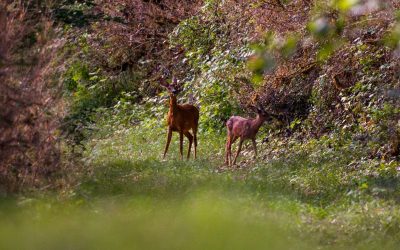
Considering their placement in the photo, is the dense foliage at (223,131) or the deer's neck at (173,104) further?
the deer's neck at (173,104)

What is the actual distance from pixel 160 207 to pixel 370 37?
625 cm

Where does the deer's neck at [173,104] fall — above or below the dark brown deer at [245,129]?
above

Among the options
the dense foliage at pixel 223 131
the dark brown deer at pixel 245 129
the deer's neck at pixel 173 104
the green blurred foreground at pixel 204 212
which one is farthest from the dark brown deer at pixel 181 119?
the green blurred foreground at pixel 204 212

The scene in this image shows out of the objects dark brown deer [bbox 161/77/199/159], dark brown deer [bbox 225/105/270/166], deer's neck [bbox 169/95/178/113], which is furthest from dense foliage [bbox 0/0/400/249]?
deer's neck [bbox 169/95/178/113]

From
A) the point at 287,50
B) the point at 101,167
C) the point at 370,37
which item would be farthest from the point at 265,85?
the point at 287,50

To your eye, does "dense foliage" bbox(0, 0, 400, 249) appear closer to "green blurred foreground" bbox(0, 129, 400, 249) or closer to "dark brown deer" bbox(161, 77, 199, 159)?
"green blurred foreground" bbox(0, 129, 400, 249)

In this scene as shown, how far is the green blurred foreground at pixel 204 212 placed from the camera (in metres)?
9.18

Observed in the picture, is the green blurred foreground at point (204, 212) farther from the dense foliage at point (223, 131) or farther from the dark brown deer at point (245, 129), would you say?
the dark brown deer at point (245, 129)

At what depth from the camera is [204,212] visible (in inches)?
405

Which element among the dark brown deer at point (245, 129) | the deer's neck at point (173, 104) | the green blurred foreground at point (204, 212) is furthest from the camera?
the deer's neck at point (173, 104)

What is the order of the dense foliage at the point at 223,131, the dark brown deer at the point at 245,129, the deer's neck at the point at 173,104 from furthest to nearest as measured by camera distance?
the deer's neck at the point at 173,104 < the dark brown deer at the point at 245,129 < the dense foliage at the point at 223,131

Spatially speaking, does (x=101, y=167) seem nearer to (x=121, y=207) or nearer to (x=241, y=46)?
(x=121, y=207)

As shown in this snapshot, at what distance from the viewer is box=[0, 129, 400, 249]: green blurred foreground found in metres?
9.18

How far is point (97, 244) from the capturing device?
348 inches
